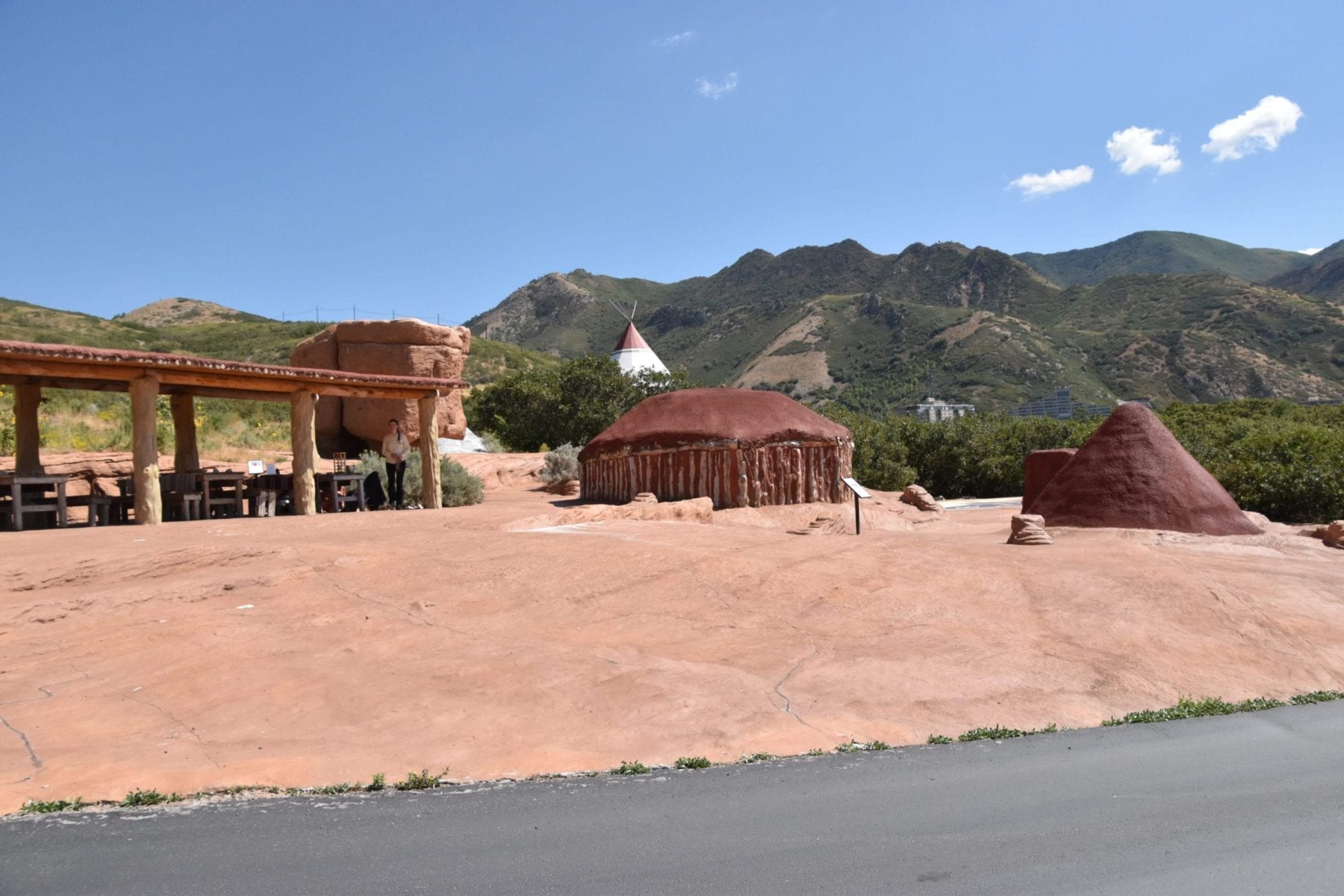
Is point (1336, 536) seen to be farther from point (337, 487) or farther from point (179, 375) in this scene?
point (179, 375)

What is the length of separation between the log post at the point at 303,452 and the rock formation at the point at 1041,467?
10.6 metres

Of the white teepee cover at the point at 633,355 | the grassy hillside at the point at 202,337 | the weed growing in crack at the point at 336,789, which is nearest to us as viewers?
the weed growing in crack at the point at 336,789

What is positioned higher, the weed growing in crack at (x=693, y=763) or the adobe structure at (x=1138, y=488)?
the adobe structure at (x=1138, y=488)

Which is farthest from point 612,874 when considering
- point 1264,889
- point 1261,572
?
point 1261,572

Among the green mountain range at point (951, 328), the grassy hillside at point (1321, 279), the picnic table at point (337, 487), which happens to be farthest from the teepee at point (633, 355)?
the grassy hillside at point (1321, 279)

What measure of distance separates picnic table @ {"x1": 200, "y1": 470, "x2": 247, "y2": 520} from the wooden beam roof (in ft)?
Answer: 4.42

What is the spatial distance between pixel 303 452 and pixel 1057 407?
44848 mm

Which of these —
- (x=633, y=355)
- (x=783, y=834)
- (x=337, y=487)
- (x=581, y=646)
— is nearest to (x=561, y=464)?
(x=337, y=487)

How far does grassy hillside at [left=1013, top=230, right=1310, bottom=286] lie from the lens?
109 metres

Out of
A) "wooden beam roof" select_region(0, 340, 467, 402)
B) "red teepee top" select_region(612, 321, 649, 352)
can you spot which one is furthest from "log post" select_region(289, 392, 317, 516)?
"red teepee top" select_region(612, 321, 649, 352)

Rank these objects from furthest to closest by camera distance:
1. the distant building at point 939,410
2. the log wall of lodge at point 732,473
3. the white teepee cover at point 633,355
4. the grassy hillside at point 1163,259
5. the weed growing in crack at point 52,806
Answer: the grassy hillside at point 1163,259
the distant building at point 939,410
the white teepee cover at point 633,355
the log wall of lodge at point 732,473
the weed growing in crack at point 52,806

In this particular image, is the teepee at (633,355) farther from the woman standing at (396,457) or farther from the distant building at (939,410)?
the woman standing at (396,457)

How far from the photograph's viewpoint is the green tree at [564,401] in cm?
2795

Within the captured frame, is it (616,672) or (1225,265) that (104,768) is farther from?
(1225,265)
